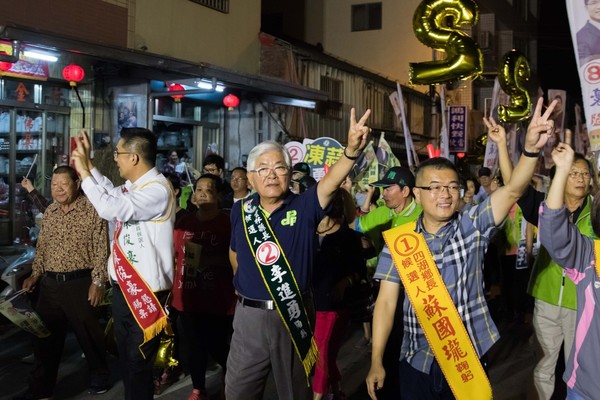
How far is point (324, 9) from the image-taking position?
26.7 meters

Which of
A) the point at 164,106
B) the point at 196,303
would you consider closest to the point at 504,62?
the point at 196,303

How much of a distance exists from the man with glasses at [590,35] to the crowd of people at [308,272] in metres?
1.08

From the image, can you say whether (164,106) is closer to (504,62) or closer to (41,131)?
(41,131)

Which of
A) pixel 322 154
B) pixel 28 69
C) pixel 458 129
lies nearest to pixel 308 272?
pixel 322 154

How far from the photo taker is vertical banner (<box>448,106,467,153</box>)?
25.8m

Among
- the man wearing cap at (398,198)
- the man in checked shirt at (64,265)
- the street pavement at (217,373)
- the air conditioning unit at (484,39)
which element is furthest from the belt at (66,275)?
the air conditioning unit at (484,39)

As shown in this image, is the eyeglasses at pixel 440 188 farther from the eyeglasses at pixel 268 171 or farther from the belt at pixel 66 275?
the belt at pixel 66 275

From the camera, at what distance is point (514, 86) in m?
7.88

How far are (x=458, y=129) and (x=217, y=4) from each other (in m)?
13.9

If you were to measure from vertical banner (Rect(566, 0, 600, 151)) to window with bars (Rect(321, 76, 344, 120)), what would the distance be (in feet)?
39.7

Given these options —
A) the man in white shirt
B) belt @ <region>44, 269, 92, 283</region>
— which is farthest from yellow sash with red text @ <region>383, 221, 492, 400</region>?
belt @ <region>44, 269, 92, 283</region>

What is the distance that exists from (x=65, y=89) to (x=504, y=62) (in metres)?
7.15

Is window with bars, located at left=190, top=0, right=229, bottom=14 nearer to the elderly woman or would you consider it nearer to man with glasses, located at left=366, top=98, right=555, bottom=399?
man with glasses, located at left=366, top=98, right=555, bottom=399

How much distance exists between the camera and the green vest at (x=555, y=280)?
Result: 4.91 meters
